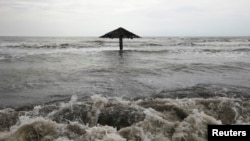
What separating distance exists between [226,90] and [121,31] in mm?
17480

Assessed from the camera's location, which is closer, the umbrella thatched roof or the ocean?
the ocean

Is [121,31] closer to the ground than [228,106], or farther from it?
farther from it

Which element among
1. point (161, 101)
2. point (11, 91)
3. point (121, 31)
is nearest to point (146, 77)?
point (161, 101)

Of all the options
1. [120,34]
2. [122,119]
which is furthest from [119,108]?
[120,34]

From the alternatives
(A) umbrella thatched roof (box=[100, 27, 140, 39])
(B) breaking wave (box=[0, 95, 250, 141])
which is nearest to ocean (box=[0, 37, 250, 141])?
(B) breaking wave (box=[0, 95, 250, 141])

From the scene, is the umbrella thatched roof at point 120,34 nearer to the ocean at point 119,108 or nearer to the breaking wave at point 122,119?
the ocean at point 119,108

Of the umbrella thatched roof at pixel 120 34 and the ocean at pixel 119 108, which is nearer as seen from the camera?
the ocean at pixel 119 108

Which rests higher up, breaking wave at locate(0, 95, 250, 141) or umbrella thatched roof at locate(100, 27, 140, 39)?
umbrella thatched roof at locate(100, 27, 140, 39)

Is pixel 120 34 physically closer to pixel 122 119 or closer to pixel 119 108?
pixel 119 108

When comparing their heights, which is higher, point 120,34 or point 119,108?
point 120,34

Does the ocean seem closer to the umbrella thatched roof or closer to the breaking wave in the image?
the breaking wave

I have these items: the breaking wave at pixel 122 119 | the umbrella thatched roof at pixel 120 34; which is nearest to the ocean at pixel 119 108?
the breaking wave at pixel 122 119

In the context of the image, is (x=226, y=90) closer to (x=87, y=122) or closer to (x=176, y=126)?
(x=176, y=126)

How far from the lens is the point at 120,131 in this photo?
4.91 metres
